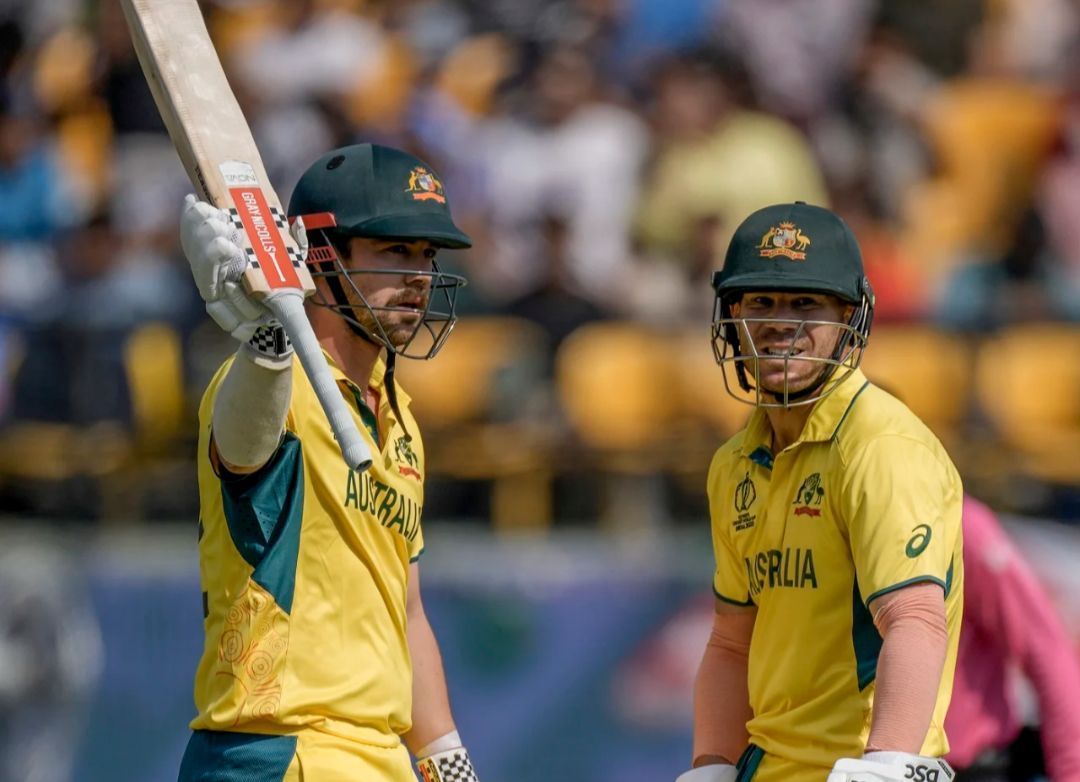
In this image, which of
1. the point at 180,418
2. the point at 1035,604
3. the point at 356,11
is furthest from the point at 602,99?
the point at 1035,604

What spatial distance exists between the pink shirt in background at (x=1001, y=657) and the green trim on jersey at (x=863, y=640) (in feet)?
3.17

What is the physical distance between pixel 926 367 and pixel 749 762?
14.1 feet

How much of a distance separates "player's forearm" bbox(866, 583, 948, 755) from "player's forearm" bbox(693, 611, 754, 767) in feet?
A: 2.23

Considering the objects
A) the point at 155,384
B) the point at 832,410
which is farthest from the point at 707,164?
the point at 832,410

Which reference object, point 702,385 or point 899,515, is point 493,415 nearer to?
point 702,385

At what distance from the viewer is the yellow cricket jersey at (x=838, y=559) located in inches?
140

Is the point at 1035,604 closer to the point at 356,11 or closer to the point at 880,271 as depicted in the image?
the point at 880,271

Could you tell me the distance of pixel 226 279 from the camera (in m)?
3.38

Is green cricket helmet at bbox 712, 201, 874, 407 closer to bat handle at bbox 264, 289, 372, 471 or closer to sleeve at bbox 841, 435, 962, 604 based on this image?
sleeve at bbox 841, 435, 962, 604

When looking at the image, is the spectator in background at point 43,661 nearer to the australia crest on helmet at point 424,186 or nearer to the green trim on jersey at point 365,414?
the green trim on jersey at point 365,414

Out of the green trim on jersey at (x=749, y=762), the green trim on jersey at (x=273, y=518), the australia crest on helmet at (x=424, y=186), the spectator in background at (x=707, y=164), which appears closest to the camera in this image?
the green trim on jersey at (x=273, y=518)

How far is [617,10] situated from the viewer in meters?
10.3

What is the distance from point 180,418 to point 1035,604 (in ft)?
15.3

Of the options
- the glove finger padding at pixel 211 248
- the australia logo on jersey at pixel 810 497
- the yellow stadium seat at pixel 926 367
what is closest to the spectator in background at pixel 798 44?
the yellow stadium seat at pixel 926 367
